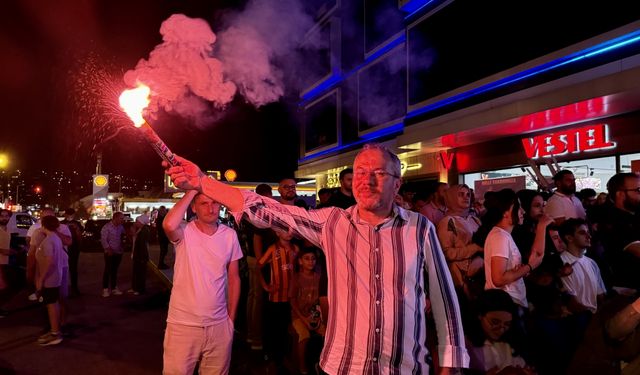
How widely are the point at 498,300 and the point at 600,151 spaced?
9.61m

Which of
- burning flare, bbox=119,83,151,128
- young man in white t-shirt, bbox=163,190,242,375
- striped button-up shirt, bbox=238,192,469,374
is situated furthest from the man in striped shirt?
young man in white t-shirt, bbox=163,190,242,375

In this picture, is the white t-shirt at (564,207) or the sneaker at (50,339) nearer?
the white t-shirt at (564,207)

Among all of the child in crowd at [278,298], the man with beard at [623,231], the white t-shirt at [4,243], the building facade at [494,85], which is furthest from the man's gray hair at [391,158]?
the white t-shirt at [4,243]

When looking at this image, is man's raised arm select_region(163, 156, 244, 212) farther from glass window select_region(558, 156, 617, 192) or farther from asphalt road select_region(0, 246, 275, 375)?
glass window select_region(558, 156, 617, 192)

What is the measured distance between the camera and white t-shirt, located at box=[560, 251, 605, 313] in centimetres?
441

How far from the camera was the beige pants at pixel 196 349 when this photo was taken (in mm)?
3684

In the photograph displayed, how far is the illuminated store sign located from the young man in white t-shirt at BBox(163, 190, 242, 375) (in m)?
10.9

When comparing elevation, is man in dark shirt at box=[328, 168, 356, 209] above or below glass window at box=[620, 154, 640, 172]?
below

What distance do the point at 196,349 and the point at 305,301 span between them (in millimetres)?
2279

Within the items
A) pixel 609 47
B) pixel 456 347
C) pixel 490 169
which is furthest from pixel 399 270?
pixel 490 169

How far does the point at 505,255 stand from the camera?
4.15m

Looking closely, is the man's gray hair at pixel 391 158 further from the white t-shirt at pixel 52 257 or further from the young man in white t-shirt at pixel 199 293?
the white t-shirt at pixel 52 257

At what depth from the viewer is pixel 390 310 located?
217 centimetres

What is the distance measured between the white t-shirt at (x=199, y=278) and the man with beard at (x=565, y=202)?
14.5 feet
